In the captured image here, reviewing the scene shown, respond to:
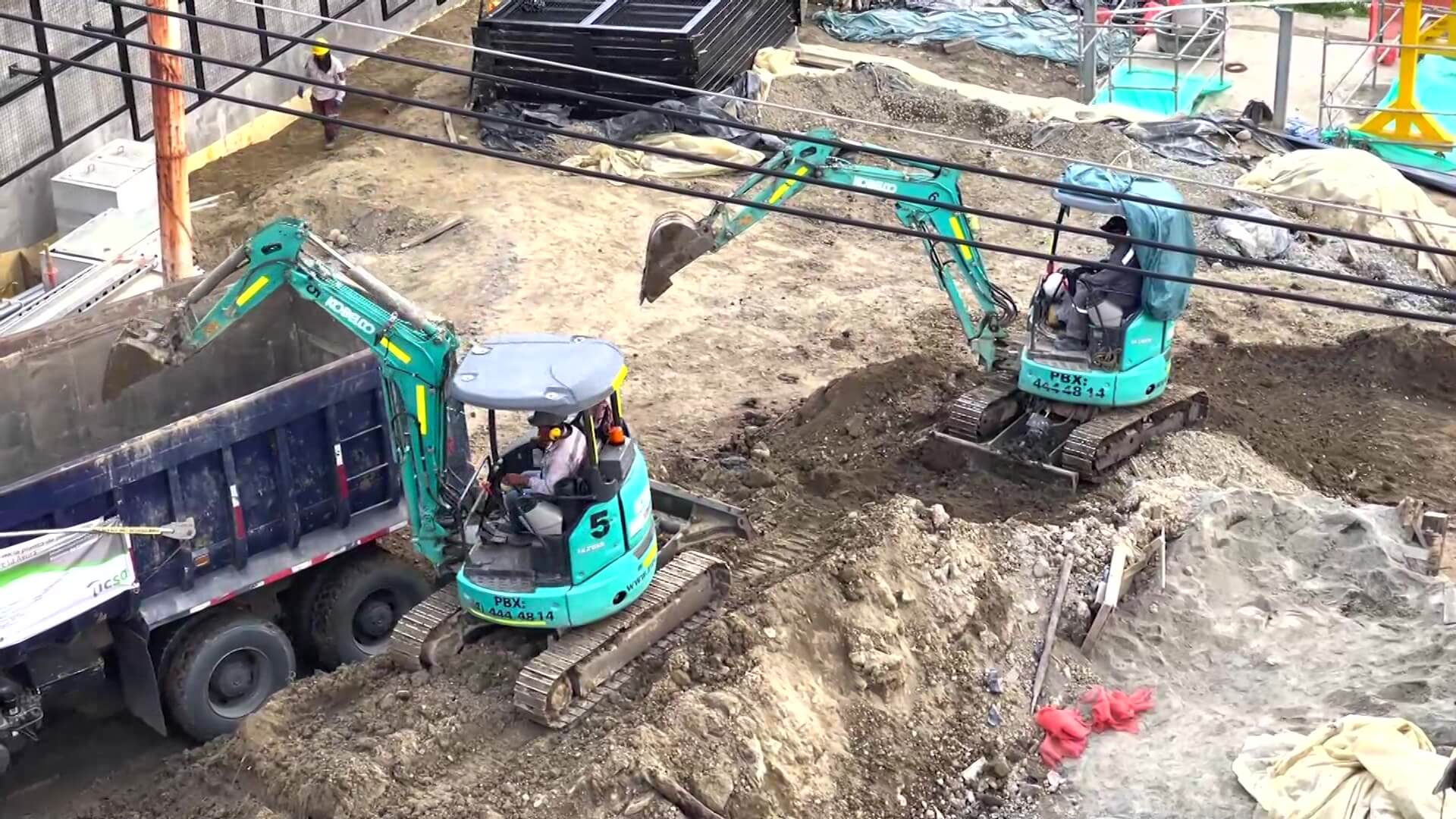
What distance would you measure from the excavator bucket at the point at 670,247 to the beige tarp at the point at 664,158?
295 inches

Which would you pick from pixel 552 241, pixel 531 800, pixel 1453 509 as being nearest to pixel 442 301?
pixel 552 241

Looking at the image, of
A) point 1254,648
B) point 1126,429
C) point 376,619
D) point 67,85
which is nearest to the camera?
point 1254,648

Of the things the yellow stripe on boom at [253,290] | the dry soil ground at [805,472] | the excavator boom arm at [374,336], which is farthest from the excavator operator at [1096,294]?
the yellow stripe on boom at [253,290]

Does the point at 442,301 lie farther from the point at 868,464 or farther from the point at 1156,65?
the point at 1156,65

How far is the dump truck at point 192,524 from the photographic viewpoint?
10.7 metres

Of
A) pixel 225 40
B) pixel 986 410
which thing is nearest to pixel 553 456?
pixel 986 410

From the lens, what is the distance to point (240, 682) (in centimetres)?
1187

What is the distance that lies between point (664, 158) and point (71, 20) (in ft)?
23.6

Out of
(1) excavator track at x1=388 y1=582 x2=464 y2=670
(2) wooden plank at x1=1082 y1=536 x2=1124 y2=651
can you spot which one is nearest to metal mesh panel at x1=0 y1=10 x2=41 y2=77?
(1) excavator track at x1=388 y1=582 x2=464 y2=670

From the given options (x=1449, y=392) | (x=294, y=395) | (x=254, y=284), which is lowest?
(x=1449, y=392)

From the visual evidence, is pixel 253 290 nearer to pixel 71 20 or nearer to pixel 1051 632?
pixel 1051 632

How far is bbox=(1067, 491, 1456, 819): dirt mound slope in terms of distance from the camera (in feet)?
36.6

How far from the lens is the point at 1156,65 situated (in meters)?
25.4

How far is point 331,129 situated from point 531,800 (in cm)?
1523
